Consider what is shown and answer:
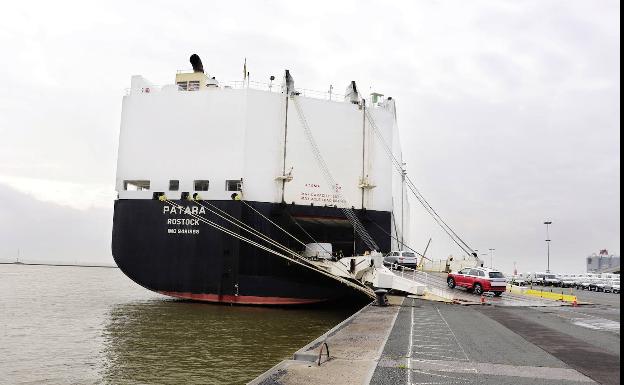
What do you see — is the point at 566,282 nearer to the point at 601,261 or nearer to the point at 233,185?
the point at 233,185

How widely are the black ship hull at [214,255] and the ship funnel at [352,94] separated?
310 inches

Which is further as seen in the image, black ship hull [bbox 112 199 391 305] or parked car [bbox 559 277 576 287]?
parked car [bbox 559 277 576 287]

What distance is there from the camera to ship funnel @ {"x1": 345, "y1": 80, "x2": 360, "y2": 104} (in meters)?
32.1

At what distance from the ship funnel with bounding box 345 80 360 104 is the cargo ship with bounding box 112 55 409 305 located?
3.8 inches

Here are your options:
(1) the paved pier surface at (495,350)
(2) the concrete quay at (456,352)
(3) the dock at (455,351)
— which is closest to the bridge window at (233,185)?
(2) the concrete quay at (456,352)

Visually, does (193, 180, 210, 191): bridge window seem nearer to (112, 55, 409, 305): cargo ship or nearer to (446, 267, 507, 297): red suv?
(112, 55, 409, 305): cargo ship

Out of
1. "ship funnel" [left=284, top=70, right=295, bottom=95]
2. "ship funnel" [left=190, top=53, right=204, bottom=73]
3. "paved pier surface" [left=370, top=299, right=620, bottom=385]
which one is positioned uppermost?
"ship funnel" [left=190, top=53, right=204, bottom=73]

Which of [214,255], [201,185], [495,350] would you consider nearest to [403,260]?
[214,255]

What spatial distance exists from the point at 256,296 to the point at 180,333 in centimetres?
785

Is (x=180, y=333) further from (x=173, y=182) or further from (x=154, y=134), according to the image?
(x=154, y=134)

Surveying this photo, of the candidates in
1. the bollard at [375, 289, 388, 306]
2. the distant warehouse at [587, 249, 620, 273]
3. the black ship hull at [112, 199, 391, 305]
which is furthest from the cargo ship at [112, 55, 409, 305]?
the distant warehouse at [587, 249, 620, 273]

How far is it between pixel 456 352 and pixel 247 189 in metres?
17.9

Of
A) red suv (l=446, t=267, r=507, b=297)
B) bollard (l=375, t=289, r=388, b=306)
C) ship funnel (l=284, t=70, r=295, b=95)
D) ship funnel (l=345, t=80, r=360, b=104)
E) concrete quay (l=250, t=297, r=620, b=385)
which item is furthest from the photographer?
ship funnel (l=345, t=80, r=360, b=104)

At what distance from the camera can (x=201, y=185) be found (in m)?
29.1
